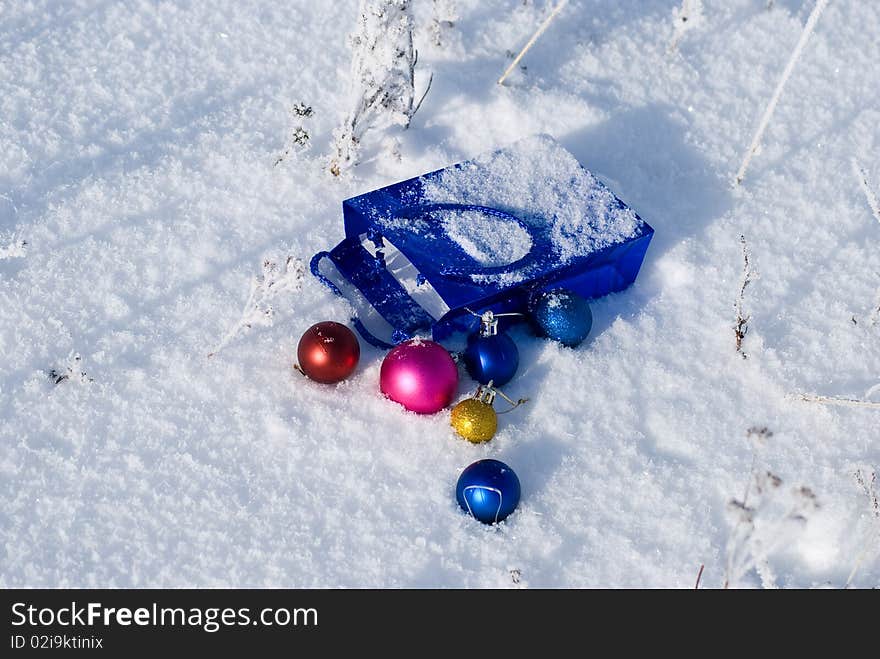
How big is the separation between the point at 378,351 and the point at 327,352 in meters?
0.35

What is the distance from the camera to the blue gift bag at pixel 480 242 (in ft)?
11.9

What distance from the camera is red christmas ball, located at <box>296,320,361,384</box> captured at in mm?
3338

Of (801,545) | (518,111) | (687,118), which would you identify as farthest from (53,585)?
(687,118)

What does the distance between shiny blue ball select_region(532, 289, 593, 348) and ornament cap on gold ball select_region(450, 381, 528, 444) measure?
1.39 feet

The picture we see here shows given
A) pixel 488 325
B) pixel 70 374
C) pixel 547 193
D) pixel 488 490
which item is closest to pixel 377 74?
pixel 547 193

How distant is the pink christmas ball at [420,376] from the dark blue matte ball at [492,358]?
0.10 m

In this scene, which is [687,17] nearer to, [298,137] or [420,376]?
[298,137]

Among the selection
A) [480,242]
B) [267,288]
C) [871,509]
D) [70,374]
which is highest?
[871,509]

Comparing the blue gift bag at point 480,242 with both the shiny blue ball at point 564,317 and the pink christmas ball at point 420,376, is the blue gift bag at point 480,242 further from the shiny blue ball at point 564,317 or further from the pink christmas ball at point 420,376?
the pink christmas ball at point 420,376

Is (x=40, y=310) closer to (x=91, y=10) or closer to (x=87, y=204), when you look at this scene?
(x=87, y=204)

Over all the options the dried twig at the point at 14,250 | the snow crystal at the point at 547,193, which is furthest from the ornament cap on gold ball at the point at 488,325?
the dried twig at the point at 14,250

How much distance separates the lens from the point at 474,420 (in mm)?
3268

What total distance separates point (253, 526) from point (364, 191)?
5.60 feet

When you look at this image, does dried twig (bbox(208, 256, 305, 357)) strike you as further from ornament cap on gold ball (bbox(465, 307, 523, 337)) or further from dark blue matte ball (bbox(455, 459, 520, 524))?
dark blue matte ball (bbox(455, 459, 520, 524))
